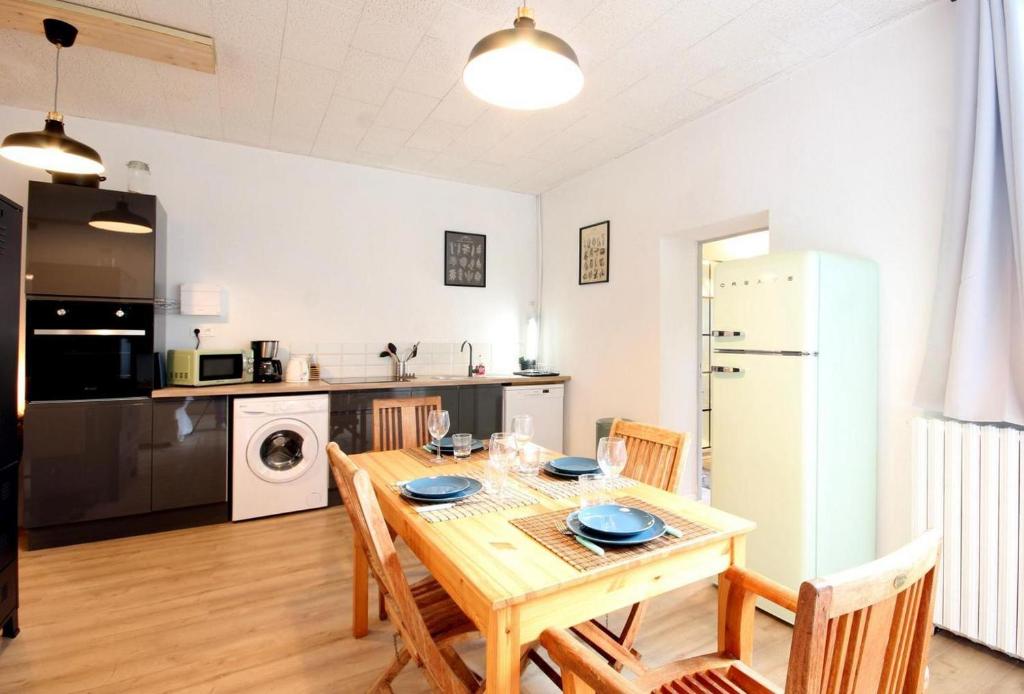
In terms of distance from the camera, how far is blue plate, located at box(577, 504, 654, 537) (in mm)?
1252

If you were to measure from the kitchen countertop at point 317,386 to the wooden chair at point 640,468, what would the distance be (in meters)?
2.04

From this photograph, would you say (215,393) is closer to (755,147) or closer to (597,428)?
(597,428)

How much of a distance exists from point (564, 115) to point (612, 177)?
972 millimetres

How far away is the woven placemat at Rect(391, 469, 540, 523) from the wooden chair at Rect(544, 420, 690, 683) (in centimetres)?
50

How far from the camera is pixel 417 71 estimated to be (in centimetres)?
276

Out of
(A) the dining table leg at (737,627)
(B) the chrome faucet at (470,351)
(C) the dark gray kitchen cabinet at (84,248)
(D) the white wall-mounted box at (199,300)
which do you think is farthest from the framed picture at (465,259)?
(A) the dining table leg at (737,627)

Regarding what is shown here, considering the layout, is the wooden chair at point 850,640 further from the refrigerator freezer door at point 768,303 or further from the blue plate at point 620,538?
the refrigerator freezer door at point 768,303

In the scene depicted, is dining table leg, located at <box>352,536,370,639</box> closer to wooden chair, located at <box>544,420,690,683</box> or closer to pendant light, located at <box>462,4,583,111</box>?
wooden chair, located at <box>544,420,690,683</box>

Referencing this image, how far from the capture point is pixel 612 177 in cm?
408

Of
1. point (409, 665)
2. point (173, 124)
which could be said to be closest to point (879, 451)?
point (409, 665)

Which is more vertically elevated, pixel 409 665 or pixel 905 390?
pixel 905 390

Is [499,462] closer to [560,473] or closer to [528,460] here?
[528,460]

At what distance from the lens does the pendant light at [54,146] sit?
224 cm

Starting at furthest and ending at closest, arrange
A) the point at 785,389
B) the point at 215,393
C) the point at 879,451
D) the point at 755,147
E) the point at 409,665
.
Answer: the point at 215,393 < the point at 755,147 < the point at 879,451 < the point at 785,389 < the point at 409,665
